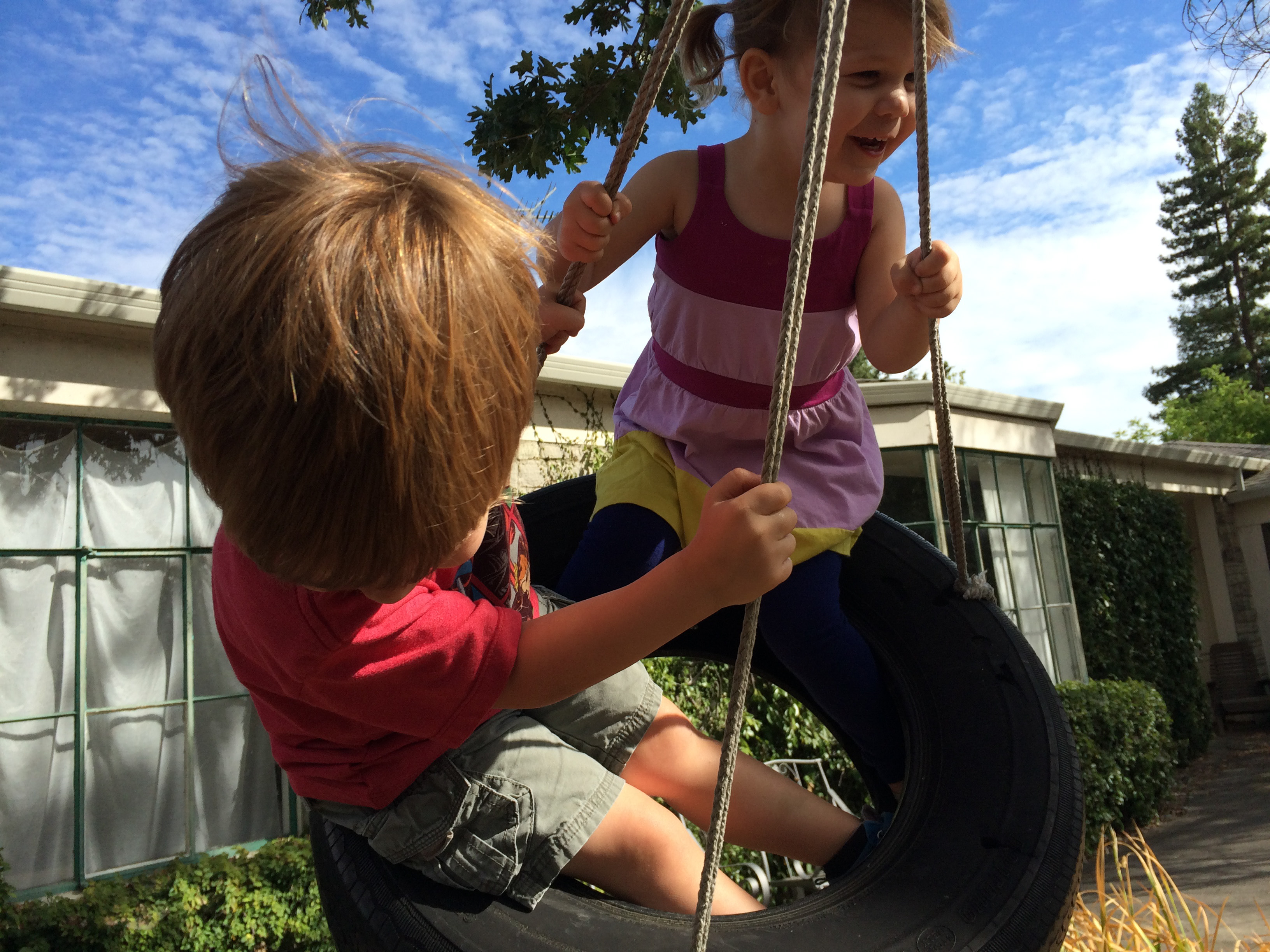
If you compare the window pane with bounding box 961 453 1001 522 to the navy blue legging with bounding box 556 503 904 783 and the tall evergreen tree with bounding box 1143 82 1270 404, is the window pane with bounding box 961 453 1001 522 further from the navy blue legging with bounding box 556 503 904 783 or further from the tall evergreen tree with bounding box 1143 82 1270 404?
the tall evergreen tree with bounding box 1143 82 1270 404

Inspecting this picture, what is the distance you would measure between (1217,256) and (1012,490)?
3407 cm

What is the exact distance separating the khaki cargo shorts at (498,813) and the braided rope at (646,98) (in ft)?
2.32

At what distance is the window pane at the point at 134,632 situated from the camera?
4801 mm

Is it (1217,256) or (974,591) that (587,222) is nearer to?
(974,591)

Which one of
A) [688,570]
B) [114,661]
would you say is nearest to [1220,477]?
[114,661]

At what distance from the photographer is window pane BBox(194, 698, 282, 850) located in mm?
4949

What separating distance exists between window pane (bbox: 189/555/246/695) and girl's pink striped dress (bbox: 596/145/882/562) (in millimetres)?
4068

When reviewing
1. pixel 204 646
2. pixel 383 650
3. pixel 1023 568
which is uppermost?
pixel 1023 568

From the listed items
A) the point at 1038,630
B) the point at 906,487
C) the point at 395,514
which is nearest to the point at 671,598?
the point at 395,514

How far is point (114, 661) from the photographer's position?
4.84 meters

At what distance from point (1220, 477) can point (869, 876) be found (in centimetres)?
1438

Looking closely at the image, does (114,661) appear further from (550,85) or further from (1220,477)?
(1220,477)

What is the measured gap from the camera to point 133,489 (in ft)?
16.3

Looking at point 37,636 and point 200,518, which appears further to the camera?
point 200,518
